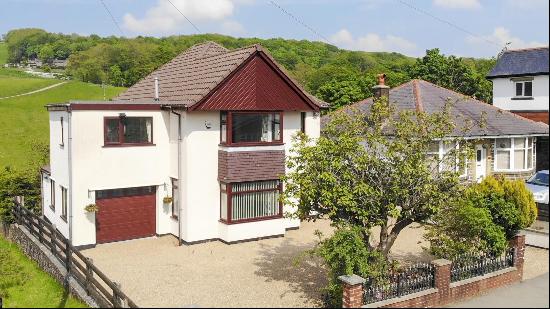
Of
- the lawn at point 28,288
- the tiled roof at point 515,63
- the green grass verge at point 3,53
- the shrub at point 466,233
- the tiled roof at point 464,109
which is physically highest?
the green grass verge at point 3,53

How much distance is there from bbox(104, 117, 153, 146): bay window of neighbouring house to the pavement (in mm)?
11888

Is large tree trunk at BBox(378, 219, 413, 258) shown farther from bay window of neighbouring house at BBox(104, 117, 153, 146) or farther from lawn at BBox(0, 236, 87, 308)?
bay window of neighbouring house at BBox(104, 117, 153, 146)

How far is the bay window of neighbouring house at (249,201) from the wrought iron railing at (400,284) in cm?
698

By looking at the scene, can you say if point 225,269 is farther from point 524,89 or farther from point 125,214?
point 524,89

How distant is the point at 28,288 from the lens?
15.8 m

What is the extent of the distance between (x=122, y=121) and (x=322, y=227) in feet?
28.6

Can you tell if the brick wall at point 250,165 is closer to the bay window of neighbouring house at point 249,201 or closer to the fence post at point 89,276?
the bay window of neighbouring house at point 249,201

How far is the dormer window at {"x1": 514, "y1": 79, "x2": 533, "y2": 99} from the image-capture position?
27.4 metres

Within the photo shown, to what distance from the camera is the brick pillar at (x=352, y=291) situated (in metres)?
10.9

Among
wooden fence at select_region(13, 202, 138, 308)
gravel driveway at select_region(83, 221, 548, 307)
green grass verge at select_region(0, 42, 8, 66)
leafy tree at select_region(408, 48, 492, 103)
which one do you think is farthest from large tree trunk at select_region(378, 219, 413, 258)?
green grass verge at select_region(0, 42, 8, 66)

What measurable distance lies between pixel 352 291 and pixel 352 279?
0.25 meters

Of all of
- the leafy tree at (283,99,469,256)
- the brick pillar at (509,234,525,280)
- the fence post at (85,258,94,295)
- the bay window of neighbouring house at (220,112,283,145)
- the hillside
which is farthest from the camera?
the hillside

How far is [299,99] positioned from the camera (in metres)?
19.8

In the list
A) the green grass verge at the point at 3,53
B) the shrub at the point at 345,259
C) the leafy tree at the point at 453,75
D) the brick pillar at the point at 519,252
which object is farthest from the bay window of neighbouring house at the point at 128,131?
the green grass verge at the point at 3,53
